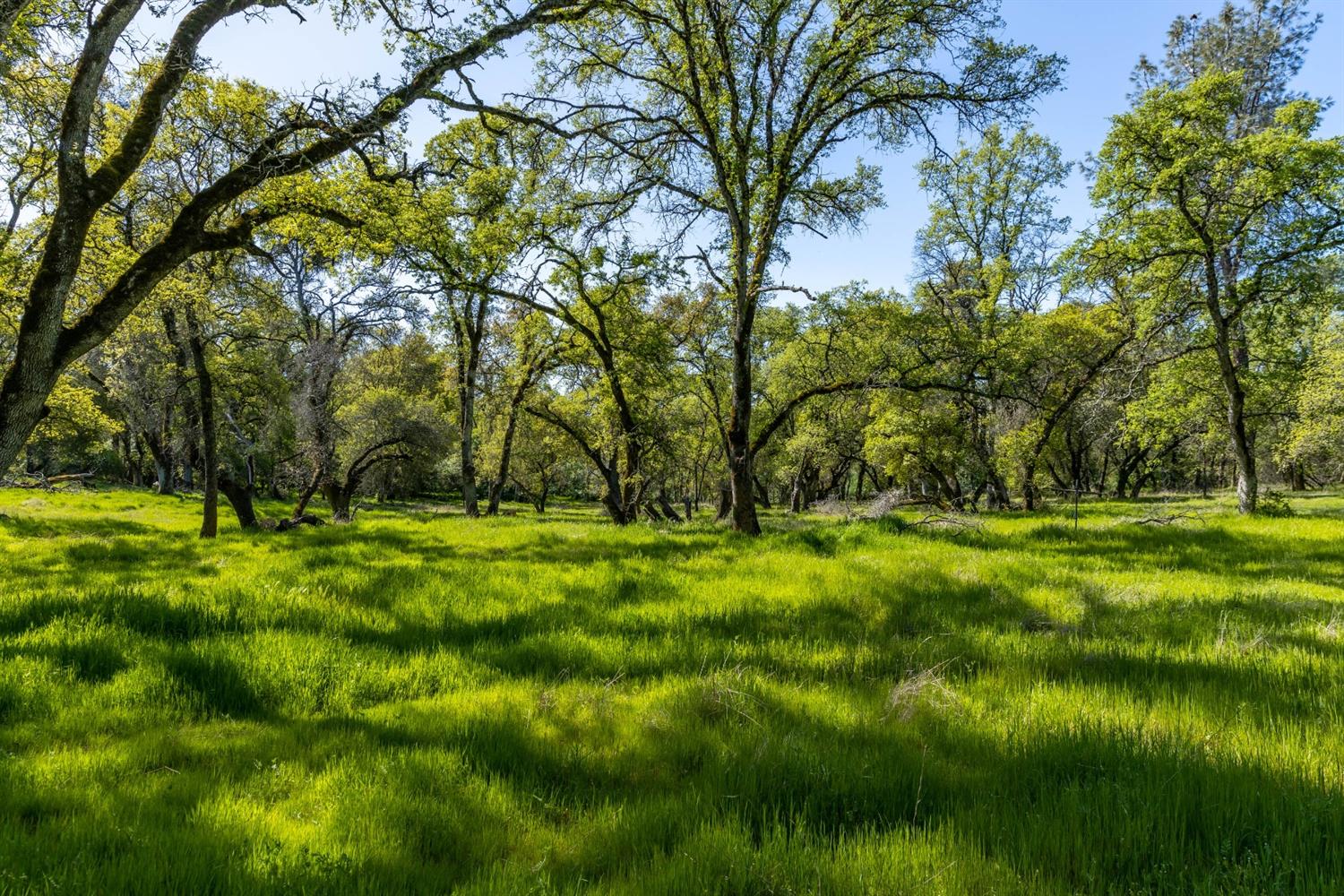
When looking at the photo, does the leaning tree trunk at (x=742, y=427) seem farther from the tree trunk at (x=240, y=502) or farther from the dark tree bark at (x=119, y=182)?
the tree trunk at (x=240, y=502)

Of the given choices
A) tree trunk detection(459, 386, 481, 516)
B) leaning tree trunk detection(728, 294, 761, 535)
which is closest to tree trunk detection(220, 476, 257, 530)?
tree trunk detection(459, 386, 481, 516)

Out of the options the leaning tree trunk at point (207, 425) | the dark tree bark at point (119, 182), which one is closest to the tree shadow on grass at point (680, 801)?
the dark tree bark at point (119, 182)

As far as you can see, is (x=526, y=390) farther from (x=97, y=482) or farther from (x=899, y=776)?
(x=97, y=482)

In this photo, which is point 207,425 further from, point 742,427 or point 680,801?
point 680,801

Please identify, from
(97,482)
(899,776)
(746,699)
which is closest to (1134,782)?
(899,776)

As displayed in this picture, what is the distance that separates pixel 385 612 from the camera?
5777 mm

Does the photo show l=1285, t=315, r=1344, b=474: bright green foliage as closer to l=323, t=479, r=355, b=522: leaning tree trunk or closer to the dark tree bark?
the dark tree bark

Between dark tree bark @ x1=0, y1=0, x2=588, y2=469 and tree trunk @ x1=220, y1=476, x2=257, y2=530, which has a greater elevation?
dark tree bark @ x1=0, y1=0, x2=588, y2=469

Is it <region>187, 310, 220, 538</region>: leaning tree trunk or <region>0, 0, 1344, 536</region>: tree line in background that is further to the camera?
<region>187, 310, 220, 538</region>: leaning tree trunk

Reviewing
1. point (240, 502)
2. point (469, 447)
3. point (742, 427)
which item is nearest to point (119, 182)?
point (742, 427)

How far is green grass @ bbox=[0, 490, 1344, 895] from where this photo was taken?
216 cm

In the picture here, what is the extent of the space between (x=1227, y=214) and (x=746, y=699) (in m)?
19.5

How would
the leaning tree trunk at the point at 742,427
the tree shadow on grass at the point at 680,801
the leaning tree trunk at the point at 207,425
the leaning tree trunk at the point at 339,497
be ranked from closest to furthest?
the tree shadow on grass at the point at 680,801 → the leaning tree trunk at the point at 742,427 → the leaning tree trunk at the point at 207,425 → the leaning tree trunk at the point at 339,497

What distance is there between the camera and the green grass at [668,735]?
216 centimetres
